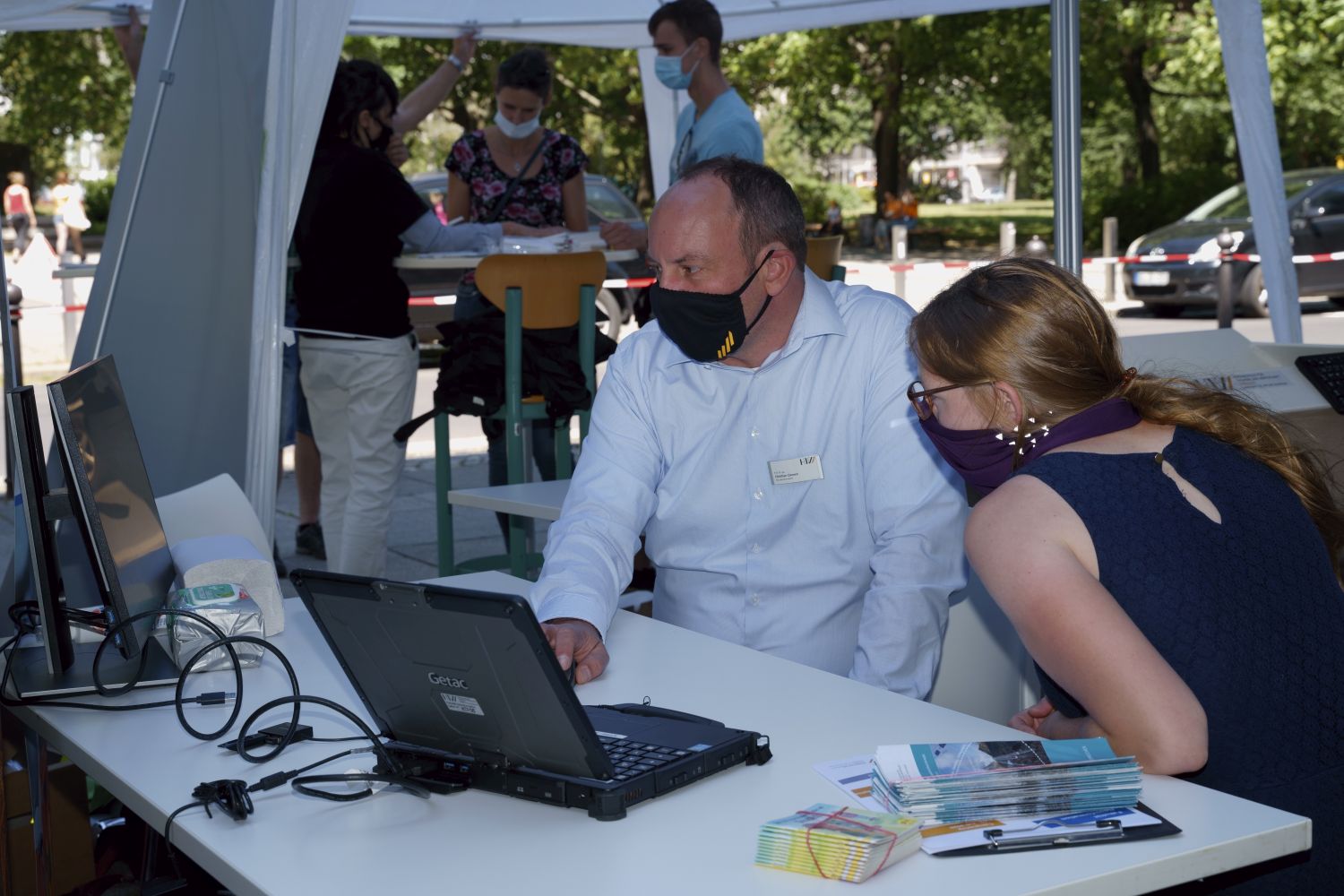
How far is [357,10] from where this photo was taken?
9047mm

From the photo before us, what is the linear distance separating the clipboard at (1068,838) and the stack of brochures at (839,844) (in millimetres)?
54

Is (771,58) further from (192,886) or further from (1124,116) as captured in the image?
(192,886)

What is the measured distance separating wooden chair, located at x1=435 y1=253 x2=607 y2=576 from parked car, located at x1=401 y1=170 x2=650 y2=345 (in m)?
5.98

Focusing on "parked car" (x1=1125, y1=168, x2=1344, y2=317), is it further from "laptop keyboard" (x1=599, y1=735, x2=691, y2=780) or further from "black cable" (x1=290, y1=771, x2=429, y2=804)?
"black cable" (x1=290, y1=771, x2=429, y2=804)

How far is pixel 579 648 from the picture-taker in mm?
2441

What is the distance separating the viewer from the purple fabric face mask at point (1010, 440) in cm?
214

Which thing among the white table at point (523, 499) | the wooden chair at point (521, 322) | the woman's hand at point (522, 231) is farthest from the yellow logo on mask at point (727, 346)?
the woman's hand at point (522, 231)

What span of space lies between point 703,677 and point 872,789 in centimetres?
59

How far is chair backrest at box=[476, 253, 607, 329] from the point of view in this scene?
5535 millimetres

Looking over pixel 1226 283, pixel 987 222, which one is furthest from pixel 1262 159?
pixel 987 222

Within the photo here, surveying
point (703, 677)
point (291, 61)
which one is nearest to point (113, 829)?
point (703, 677)

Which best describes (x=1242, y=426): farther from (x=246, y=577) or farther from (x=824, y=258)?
(x=824, y=258)

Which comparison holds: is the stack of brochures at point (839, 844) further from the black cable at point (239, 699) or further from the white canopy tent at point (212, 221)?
the white canopy tent at point (212, 221)

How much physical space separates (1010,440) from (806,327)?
3.44 ft
